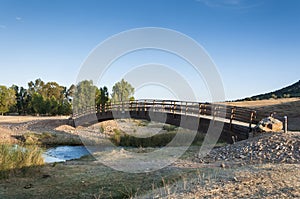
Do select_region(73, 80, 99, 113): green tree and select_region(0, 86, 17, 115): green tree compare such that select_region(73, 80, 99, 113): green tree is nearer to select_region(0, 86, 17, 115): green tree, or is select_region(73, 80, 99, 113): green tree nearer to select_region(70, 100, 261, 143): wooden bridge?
select_region(0, 86, 17, 115): green tree

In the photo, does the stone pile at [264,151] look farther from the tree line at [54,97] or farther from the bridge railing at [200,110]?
the tree line at [54,97]

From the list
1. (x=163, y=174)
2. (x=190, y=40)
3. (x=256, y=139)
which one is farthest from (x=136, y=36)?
(x=163, y=174)

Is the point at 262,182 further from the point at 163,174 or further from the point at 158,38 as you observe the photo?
the point at 158,38

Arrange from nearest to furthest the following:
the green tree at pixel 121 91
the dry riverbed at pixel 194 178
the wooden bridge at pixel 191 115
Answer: the dry riverbed at pixel 194 178 → the wooden bridge at pixel 191 115 → the green tree at pixel 121 91

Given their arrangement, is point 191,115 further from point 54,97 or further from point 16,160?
point 54,97

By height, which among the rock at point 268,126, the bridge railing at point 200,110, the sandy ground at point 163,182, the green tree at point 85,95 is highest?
the green tree at point 85,95

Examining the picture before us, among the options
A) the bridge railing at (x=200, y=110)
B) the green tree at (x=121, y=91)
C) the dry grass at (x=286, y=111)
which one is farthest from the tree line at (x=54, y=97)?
the dry grass at (x=286, y=111)

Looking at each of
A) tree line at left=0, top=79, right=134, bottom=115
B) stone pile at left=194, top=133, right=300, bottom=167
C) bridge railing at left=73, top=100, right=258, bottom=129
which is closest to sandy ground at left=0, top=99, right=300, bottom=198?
stone pile at left=194, top=133, right=300, bottom=167

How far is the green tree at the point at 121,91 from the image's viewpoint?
70250 mm

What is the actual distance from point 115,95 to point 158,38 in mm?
49450

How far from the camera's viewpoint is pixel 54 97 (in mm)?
71188

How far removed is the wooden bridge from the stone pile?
2.28m

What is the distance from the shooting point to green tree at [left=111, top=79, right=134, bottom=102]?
70250mm

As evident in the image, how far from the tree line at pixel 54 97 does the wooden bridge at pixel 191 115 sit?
53.1 ft
